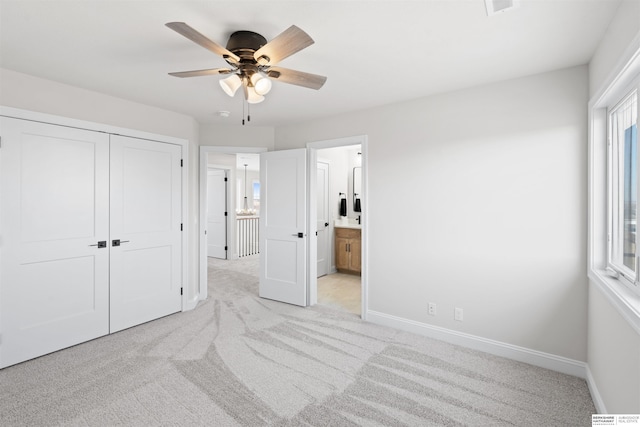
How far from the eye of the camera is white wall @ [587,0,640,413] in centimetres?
143

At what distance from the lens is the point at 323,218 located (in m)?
5.41

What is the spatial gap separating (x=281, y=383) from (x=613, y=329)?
2113mm

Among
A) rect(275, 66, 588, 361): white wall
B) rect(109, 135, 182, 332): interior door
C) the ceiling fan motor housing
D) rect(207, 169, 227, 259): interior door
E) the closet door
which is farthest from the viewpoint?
rect(207, 169, 227, 259): interior door

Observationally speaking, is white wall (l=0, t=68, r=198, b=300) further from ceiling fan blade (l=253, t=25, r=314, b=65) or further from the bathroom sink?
the bathroom sink

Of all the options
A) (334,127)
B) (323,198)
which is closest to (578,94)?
(334,127)

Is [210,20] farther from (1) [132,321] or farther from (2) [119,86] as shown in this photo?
(1) [132,321]

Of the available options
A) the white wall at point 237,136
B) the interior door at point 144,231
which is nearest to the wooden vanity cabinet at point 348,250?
the white wall at point 237,136

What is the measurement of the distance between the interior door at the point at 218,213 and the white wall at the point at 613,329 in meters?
6.44

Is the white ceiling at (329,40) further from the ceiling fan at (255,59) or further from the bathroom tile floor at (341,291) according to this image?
the bathroom tile floor at (341,291)

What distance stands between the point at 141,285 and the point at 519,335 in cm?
377

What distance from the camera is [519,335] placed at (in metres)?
2.61

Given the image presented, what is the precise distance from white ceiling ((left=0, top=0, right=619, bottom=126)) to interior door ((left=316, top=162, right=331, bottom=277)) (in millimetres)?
2465

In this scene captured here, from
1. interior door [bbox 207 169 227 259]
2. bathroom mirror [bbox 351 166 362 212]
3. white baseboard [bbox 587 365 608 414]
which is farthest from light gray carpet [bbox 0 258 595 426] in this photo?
interior door [bbox 207 169 227 259]

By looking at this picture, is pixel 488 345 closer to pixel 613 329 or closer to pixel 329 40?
pixel 613 329
